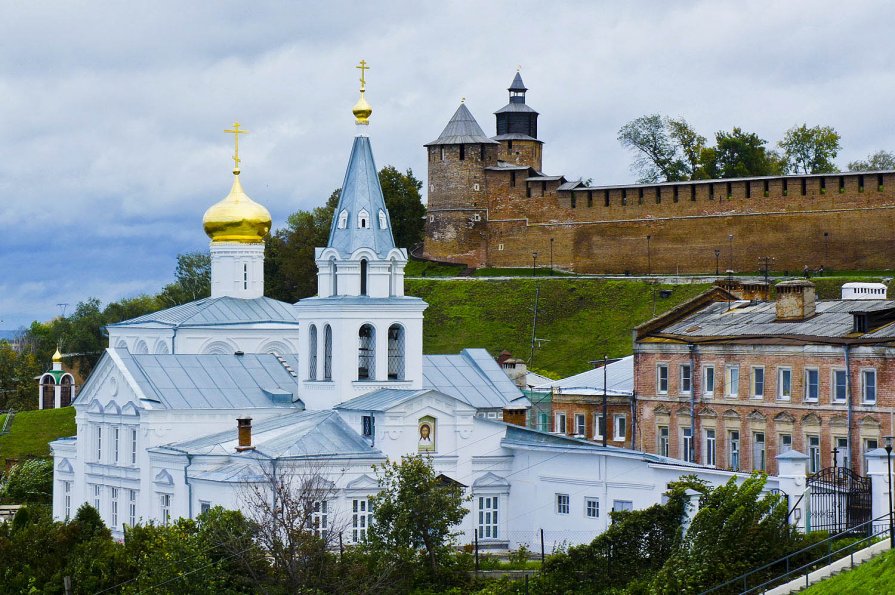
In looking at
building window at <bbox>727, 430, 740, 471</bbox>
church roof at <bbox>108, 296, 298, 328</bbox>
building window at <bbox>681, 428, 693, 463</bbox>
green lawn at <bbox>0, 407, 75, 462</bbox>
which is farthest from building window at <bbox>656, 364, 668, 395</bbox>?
green lawn at <bbox>0, 407, 75, 462</bbox>

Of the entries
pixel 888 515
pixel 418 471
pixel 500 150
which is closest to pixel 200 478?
pixel 418 471

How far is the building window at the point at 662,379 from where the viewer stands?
123ft

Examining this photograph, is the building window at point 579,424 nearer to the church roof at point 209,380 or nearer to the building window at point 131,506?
the church roof at point 209,380

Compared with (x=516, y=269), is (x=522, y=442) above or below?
below

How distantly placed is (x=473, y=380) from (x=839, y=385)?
8912 mm

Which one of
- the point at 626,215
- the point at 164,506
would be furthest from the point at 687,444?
the point at 626,215

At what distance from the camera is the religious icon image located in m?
33.2

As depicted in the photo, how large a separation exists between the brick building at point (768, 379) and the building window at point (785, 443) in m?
Result: 0.02

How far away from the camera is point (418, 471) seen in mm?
28750

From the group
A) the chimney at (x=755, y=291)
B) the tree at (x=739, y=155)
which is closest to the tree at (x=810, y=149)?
the tree at (x=739, y=155)

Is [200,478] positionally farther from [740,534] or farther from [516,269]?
[516,269]

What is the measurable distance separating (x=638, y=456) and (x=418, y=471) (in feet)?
13.8

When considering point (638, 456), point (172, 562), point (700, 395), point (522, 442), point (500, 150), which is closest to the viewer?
point (172, 562)

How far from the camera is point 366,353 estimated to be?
117 feet
